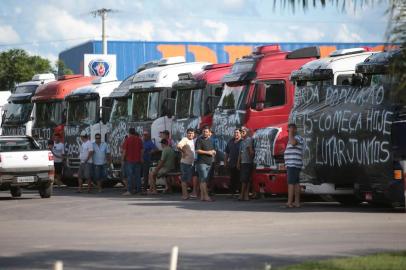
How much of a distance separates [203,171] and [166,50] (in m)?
46.8

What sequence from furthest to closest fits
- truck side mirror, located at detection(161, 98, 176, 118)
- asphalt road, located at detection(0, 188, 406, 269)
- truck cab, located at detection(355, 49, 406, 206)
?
1. truck side mirror, located at detection(161, 98, 176, 118)
2. truck cab, located at detection(355, 49, 406, 206)
3. asphalt road, located at detection(0, 188, 406, 269)

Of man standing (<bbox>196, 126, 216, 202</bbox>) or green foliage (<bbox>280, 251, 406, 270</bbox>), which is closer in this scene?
green foliage (<bbox>280, 251, 406, 270</bbox>)

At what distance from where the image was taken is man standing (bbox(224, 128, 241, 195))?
84.2ft

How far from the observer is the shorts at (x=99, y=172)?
32.5 metres

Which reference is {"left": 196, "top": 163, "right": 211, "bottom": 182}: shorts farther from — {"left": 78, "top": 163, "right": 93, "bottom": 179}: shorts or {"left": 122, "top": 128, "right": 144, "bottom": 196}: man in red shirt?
{"left": 78, "top": 163, "right": 93, "bottom": 179}: shorts

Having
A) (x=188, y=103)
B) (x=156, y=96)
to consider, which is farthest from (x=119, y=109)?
(x=188, y=103)

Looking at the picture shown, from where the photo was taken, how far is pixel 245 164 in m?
25.0

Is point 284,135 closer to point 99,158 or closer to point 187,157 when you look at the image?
point 187,157

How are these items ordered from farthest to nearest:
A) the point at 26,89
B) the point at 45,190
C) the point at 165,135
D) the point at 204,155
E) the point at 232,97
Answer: the point at 26,89
the point at 165,135
the point at 45,190
the point at 232,97
the point at 204,155

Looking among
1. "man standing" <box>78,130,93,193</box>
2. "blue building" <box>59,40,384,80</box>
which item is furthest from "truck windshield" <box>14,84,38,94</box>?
"blue building" <box>59,40,384,80</box>

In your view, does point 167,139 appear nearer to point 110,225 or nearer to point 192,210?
point 192,210

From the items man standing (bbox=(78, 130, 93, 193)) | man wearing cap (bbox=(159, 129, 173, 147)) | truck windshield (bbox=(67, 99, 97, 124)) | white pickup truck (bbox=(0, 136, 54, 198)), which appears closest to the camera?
white pickup truck (bbox=(0, 136, 54, 198))

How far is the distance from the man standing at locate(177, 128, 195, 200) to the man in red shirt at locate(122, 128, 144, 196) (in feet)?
9.46

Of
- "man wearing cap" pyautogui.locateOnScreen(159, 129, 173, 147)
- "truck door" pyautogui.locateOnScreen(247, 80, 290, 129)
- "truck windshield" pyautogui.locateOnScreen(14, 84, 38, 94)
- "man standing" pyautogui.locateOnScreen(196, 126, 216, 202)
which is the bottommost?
"man standing" pyautogui.locateOnScreen(196, 126, 216, 202)
